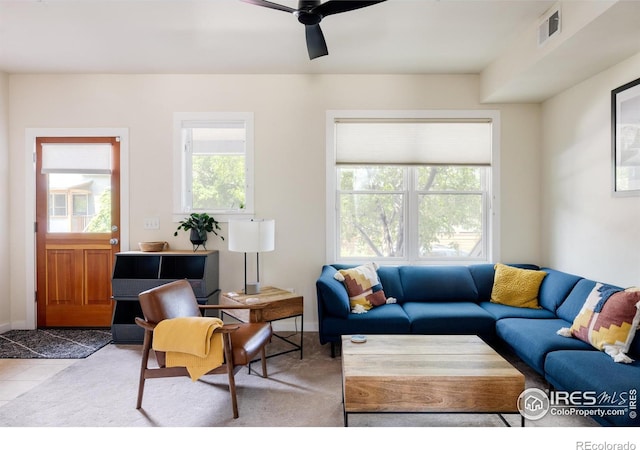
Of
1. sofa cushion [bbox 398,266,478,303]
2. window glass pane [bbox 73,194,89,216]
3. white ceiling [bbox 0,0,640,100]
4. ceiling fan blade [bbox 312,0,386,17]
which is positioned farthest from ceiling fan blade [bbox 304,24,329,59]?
window glass pane [bbox 73,194,89,216]

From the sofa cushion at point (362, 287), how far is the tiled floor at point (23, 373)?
8.01 feet

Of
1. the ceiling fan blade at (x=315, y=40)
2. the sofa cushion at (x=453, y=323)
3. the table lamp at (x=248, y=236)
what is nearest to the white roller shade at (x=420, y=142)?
the table lamp at (x=248, y=236)

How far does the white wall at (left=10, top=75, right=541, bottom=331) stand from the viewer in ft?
12.5

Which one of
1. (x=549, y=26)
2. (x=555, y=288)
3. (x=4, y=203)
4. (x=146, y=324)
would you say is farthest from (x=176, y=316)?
(x=549, y=26)

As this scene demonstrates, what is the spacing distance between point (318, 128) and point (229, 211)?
4.29ft

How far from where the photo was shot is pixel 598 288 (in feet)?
8.40

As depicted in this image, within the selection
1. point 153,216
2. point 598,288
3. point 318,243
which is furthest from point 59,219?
point 598,288

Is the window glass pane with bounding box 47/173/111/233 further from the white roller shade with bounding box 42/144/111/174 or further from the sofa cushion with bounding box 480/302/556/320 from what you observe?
the sofa cushion with bounding box 480/302/556/320

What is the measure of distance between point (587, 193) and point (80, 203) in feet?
16.5

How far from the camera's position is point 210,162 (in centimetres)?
389

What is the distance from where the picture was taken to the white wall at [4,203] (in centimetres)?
376

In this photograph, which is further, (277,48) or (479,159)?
(479,159)

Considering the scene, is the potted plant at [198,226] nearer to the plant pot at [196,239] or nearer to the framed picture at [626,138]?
the plant pot at [196,239]
